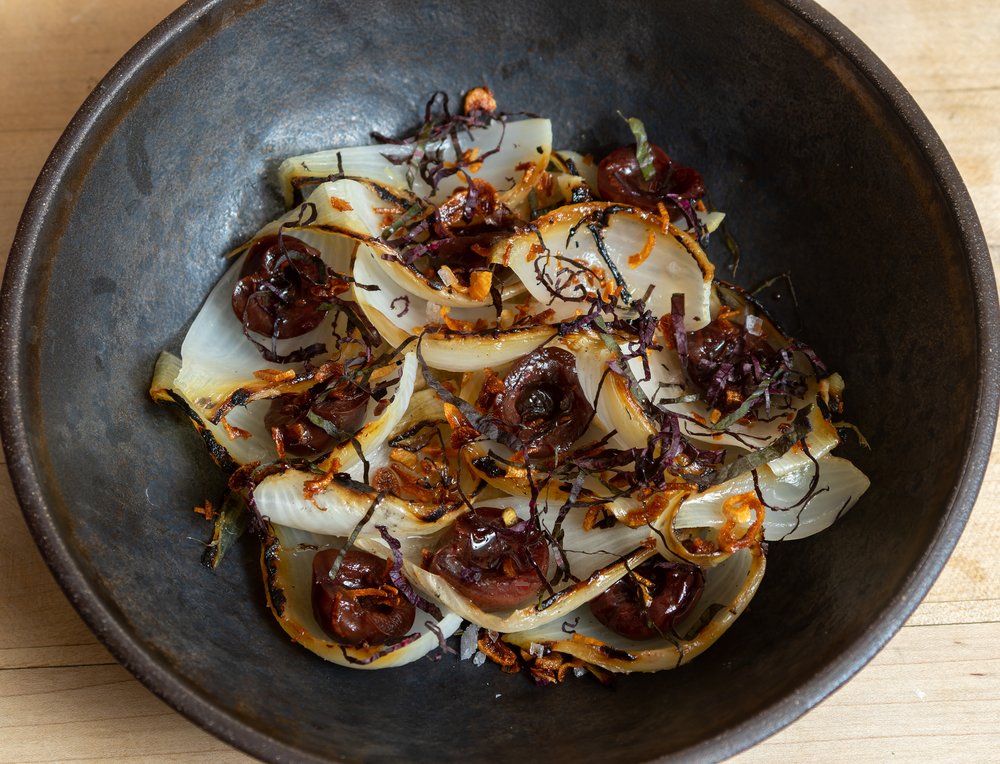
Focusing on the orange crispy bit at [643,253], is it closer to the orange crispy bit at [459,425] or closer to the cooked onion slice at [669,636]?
the orange crispy bit at [459,425]

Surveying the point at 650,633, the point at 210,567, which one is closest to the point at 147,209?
the point at 210,567

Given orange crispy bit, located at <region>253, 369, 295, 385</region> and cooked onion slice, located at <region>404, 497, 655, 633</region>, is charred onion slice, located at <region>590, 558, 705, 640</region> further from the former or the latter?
orange crispy bit, located at <region>253, 369, 295, 385</region>

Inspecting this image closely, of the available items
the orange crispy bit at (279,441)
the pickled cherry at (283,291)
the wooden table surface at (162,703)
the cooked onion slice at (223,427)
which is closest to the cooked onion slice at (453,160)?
the pickled cherry at (283,291)

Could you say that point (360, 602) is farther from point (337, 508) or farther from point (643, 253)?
point (643, 253)

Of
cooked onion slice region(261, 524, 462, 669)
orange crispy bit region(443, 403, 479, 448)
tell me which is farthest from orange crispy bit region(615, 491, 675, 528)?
cooked onion slice region(261, 524, 462, 669)

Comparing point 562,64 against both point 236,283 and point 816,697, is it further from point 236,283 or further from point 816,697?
point 816,697
